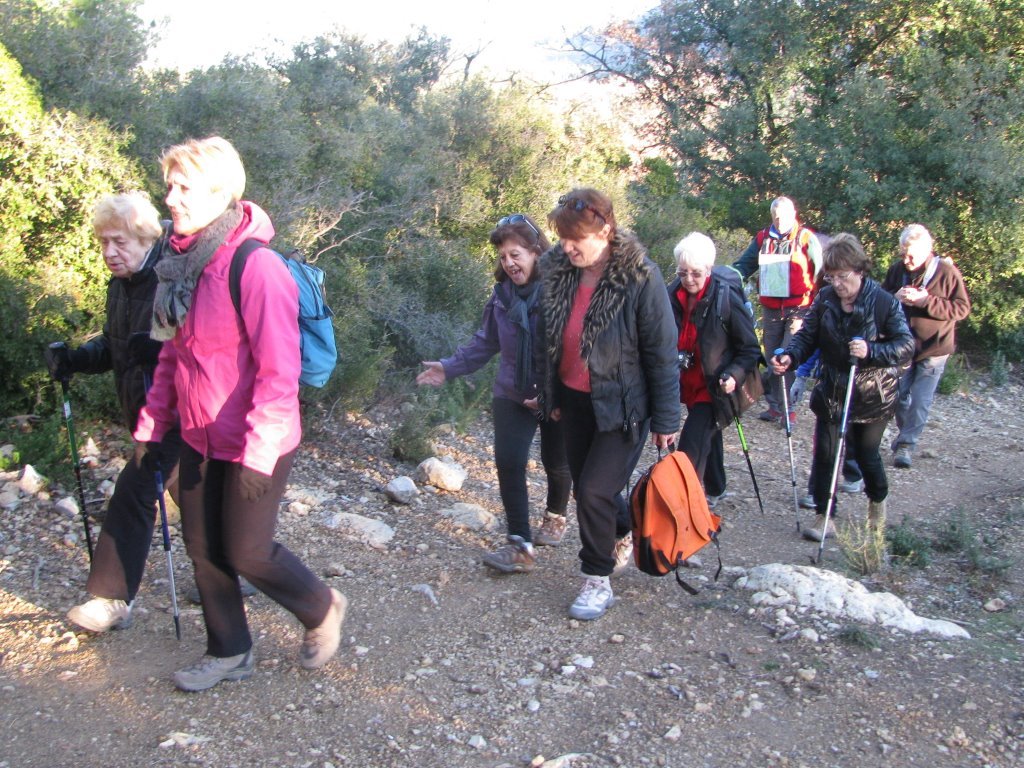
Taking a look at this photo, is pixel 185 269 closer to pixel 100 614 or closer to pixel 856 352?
pixel 100 614

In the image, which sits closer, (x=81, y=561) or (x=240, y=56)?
(x=81, y=561)

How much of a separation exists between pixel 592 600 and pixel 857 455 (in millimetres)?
2235

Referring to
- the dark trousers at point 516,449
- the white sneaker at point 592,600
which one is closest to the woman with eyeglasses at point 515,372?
the dark trousers at point 516,449

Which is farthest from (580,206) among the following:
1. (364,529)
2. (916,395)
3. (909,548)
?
(916,395)

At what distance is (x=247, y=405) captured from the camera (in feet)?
11.3

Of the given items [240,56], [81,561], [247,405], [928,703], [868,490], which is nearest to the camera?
[247,405]

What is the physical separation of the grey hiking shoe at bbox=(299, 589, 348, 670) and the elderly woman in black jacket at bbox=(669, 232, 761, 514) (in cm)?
247

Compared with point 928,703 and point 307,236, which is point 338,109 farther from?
point 928,703

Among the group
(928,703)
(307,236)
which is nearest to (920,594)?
(928,703)

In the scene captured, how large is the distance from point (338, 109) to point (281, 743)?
9248 mm

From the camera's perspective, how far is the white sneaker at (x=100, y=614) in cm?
409

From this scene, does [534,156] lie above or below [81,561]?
above

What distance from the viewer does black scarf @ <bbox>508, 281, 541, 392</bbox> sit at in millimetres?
4707

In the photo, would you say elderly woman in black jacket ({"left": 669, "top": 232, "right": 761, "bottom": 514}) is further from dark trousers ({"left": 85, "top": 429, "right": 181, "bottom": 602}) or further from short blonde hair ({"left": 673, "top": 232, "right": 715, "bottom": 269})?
dark trousers ({"left": 85, "top": 429, "right": 181, "bottom": 602})
